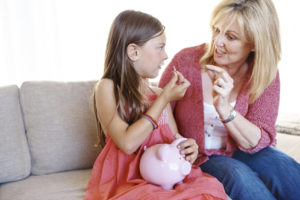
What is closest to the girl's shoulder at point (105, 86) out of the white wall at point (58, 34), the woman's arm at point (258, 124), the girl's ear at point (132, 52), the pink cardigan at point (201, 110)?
the girl's ear at point (132, 52)

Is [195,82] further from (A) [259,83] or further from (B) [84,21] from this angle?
(B) [84,21]

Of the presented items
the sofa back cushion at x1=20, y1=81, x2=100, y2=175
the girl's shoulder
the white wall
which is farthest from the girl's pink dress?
the white wall

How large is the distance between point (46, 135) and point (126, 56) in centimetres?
57

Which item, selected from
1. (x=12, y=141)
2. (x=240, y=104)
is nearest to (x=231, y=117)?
(x=240, y=104)

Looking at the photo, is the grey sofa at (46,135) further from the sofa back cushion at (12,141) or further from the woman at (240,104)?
the woman at (240,104)

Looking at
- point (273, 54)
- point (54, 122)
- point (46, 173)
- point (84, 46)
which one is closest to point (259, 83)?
point (273, 54)

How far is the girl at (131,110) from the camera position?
1.11 metres

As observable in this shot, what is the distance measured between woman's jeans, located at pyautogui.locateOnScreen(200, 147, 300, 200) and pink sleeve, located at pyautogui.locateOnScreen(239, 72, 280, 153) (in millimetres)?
42

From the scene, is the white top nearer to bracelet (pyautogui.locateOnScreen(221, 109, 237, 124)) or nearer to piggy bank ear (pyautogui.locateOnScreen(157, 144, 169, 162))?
bracelet (pyautogui.locateOnScreen(221, 109, 237, 124))

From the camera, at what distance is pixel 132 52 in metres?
1.24

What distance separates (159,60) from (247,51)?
0.40 metres

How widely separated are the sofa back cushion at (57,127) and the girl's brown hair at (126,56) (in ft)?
1.28

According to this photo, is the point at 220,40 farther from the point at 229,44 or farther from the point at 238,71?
the point at 238,71

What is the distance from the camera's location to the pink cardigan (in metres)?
1.39
